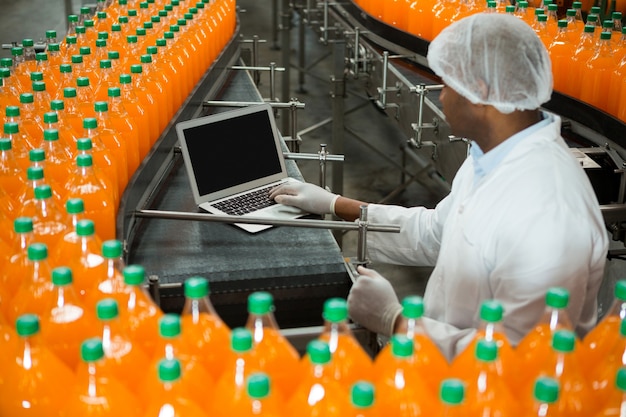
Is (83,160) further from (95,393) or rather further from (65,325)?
(95,393)

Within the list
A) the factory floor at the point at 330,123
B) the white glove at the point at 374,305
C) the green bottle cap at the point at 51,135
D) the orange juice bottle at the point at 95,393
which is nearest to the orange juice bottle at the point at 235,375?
the orange juice bottle at the point at 95,393

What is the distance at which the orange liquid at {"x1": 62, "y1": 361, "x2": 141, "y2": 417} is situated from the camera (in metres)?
1.03

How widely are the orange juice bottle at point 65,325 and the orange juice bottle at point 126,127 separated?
100 centimetres

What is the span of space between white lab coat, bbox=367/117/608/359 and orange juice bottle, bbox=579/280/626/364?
35 centimetres

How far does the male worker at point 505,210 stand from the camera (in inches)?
66.4

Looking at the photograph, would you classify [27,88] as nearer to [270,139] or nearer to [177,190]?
[177,190]

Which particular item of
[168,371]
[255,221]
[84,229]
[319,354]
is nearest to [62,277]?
[84,229]

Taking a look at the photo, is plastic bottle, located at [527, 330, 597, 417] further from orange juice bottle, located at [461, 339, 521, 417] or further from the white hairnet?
the white hairnet

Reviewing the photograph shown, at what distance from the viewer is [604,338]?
1230mm

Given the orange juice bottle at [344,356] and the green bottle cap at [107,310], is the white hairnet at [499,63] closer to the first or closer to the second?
the orange juice bottle at [344,356]

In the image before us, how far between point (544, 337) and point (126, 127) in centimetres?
139

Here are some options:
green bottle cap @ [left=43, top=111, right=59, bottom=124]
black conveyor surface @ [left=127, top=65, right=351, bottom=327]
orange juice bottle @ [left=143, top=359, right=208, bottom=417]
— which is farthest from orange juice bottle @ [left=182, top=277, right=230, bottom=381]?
green bottle cap @ [left=43, top=111, right=59, bottom=124]

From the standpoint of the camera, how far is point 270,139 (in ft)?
8.25

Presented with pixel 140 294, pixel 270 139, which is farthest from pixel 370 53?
pixel 140 294
